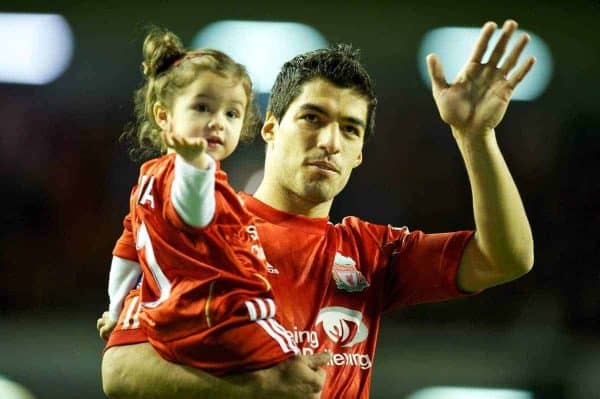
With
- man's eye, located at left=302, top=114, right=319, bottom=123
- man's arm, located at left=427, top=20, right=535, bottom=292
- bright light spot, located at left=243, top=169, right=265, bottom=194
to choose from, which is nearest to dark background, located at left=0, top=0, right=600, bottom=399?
bright light spot, located at left=243, top=169, right=265, bottom=194

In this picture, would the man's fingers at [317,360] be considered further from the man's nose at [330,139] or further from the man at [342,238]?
the man's nose at [330,139]

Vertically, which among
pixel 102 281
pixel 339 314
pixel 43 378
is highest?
pixel 339 314

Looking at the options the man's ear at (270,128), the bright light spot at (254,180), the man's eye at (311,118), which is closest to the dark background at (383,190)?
the bright light spot at (254,180)

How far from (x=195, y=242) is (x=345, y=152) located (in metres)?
0.41

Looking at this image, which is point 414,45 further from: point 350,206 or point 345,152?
point 345,152

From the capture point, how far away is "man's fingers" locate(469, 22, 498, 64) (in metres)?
1.50

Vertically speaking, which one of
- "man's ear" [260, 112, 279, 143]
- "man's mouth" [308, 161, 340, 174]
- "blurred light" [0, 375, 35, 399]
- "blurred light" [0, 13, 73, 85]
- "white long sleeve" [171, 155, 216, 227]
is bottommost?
"blurred light" [0, 375, 35, 399]

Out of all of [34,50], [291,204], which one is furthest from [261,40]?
[291,204]

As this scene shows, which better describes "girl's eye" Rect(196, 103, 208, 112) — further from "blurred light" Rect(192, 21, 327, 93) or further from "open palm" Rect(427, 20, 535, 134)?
"blurred light" Rect(192, 21, 327, 93)

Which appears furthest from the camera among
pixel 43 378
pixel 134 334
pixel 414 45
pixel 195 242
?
pixel 414 45

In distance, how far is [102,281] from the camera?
4.13m

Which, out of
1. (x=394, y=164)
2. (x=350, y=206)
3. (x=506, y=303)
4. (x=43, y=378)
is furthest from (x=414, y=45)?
(x=43, y=378)

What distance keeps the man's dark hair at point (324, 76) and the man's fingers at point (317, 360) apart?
533 millimetres

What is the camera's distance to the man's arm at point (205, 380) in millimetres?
1440
